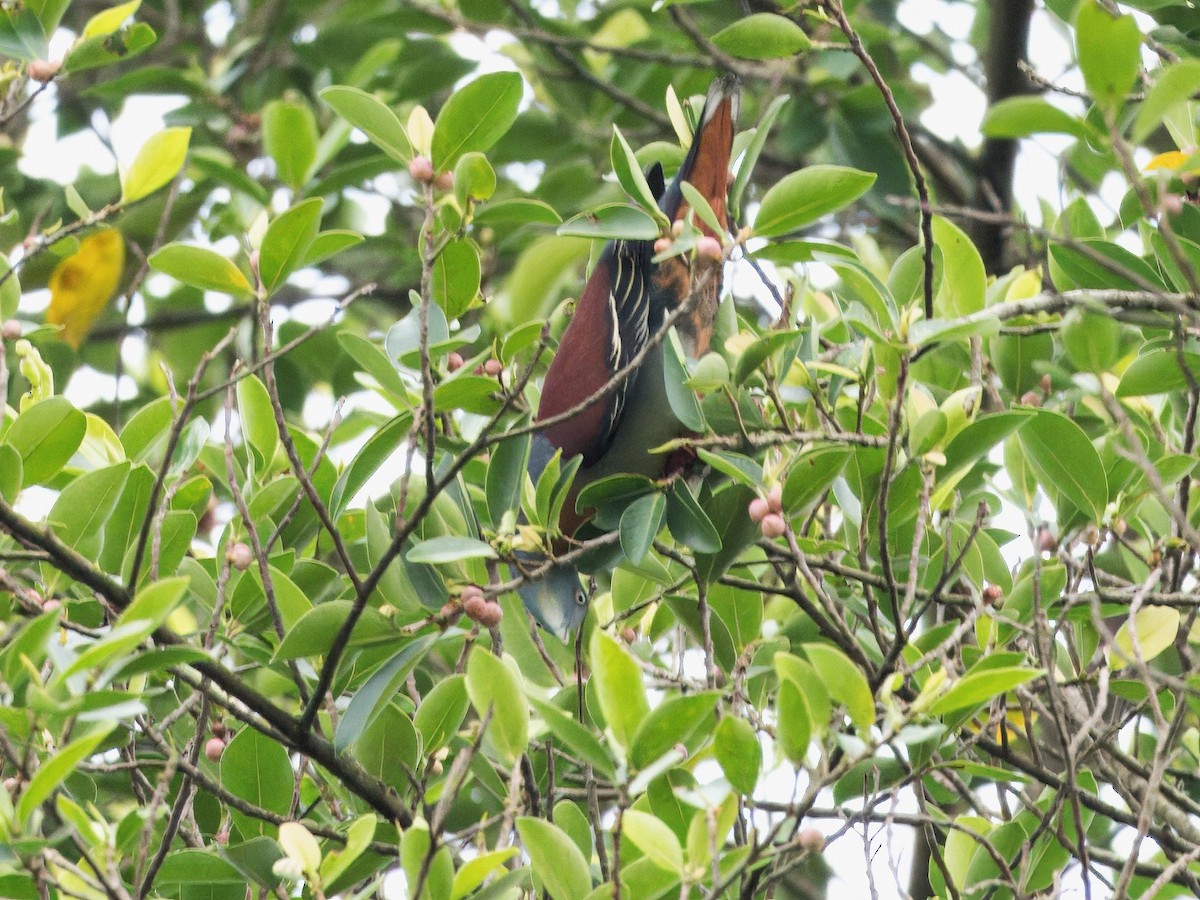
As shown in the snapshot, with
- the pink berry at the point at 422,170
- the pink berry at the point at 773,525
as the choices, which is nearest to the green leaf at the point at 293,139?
the pink berry at the point at 422,170

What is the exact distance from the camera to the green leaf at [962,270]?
76.2 inches

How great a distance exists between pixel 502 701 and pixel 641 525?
1.29 ft

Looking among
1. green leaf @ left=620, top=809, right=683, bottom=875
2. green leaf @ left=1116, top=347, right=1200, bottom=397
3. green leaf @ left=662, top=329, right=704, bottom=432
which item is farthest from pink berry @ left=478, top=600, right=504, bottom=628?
green leaf @ left=1116, top=347, right=1200, bottom=397

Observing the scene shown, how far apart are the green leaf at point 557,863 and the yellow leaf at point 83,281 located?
8.21ft

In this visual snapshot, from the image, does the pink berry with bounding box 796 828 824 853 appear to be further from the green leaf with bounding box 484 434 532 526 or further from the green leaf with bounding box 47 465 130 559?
the green leaf with bounding box 47 465 130 559

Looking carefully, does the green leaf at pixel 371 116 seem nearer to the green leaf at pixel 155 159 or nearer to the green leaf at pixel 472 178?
the green leaf at pixel 472 178

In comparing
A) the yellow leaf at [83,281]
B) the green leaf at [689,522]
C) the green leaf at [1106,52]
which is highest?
the green leaf at [1106,52]

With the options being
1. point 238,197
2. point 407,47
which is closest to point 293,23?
point 407,47

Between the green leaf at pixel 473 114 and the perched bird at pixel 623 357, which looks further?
the perched bird at pixel 623 357

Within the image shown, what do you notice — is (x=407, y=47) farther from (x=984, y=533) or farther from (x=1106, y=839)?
(x=1106, y=839)

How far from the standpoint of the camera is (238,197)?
140 inches

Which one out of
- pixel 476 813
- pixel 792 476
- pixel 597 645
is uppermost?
pixel 597 645

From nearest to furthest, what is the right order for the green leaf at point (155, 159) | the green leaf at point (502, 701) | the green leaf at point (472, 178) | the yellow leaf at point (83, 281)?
the green leaf at point (502, 701) < the green leaf at point (472, 178) < the green leaf at point (155, 159) < the yellow leaf at point (83, 281)

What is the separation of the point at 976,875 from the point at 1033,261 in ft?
6.40
